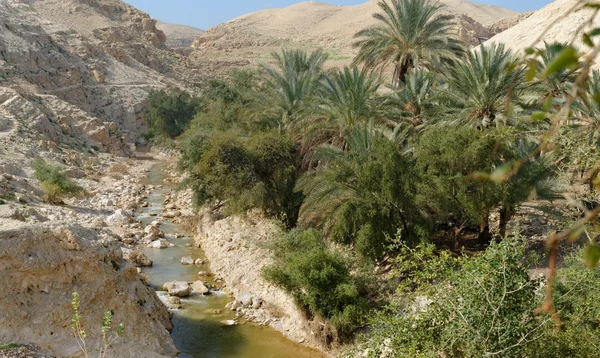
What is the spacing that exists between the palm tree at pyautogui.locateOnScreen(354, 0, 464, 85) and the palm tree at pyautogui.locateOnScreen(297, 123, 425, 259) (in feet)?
19.7

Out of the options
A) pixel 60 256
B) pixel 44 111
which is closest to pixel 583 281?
pixel 60 256

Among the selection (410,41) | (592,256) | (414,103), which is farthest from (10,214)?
(410,41)

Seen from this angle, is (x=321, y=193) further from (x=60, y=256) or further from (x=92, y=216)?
(x=92, y=216)

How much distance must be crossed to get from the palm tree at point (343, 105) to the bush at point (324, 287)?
16.9 ft

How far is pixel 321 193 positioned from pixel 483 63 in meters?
5.46

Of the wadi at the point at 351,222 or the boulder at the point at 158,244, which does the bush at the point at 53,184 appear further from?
the boulder at the point at 158,244

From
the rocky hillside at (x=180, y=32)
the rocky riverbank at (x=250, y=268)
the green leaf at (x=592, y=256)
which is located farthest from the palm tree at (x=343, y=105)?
the rocky hillside at (x=180, y=32)

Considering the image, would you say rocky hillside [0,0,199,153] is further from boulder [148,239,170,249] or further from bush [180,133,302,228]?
bush [180,133,302,228]

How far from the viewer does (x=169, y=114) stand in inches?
1758

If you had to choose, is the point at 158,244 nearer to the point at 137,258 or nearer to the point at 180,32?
the point at 137,258

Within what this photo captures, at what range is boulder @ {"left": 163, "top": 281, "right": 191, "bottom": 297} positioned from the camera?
1460cm

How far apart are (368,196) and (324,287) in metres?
2.83

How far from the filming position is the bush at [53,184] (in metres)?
20.7

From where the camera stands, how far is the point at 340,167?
45.4 ft
